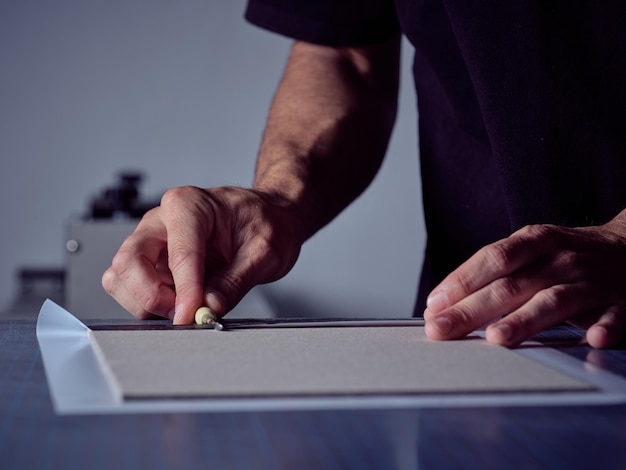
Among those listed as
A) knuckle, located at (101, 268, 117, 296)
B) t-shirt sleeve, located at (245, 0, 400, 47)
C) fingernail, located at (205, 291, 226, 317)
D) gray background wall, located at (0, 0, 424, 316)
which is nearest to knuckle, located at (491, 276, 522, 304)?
fingernail, located at (205, 291, 226, 317)

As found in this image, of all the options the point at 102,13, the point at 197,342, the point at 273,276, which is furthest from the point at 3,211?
the point at 197,342

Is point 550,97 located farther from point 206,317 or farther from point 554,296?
point 206,317

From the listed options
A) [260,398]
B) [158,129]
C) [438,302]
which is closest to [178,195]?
[438,302]

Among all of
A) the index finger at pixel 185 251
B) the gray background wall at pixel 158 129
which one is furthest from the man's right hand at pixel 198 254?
the gray background wall at pixel 158 129

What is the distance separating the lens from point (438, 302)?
64cm

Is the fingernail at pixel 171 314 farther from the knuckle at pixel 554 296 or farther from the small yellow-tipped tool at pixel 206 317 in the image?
the knuckle at pixel 554 296

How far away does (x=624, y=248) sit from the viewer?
717 mm

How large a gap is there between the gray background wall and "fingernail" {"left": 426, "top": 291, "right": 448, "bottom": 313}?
258 centimetres

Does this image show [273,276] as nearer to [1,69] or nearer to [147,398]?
[147,398]

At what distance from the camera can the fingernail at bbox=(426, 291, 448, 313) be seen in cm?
64

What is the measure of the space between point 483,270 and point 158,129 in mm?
2730

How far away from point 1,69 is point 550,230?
2904 mm

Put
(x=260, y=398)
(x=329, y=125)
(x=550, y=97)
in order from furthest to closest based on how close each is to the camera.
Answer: (x=329, y=125) → (x=550, y=97) → (x=260, y=398)

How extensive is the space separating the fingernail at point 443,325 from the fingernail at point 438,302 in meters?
0.04
